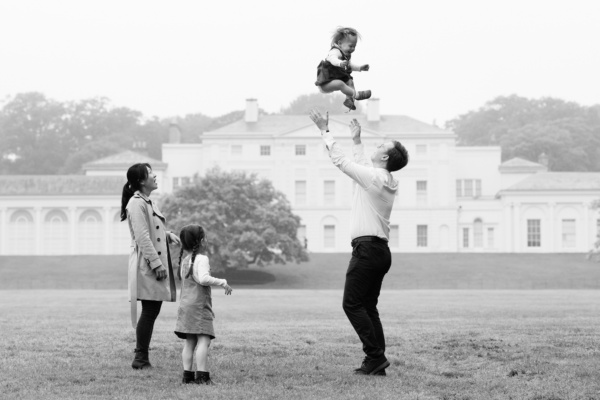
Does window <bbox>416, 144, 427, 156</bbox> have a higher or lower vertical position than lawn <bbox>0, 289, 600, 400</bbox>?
higher

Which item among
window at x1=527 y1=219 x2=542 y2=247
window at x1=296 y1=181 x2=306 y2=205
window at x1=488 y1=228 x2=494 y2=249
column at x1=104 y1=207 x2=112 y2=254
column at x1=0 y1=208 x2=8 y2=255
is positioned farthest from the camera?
window at x1=296 y1=181 x2=306 y2=205

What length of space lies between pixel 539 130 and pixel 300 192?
31394mm

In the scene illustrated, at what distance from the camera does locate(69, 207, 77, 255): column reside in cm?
7544

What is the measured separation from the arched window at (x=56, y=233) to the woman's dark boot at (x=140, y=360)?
68175mm

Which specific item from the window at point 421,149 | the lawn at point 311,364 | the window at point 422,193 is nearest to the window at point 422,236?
the window at point 422,193

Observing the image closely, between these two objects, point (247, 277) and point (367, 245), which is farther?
point (247, 277)

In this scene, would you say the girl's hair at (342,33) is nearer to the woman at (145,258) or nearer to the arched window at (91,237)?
the woman at (145,258)

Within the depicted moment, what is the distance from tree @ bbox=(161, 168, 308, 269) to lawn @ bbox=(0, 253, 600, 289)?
1576 mm

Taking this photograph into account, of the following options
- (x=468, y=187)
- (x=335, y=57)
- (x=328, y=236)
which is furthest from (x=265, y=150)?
(x=335, y=57)

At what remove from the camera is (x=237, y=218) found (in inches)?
2233

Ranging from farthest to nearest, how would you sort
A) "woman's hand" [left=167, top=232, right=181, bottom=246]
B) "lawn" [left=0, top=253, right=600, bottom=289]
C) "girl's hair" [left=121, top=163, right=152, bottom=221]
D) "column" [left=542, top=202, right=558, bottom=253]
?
1. "column" [left=542, top=202, right=558, bottom=253]
2. "lawn" [left=0, top=253, right=600, bottom=289]
3. "woman's hand" [left=167, top=232, right=181, bottom=246]
4. "girl's hair" [left=121, top=163, right=152, bottom=221]

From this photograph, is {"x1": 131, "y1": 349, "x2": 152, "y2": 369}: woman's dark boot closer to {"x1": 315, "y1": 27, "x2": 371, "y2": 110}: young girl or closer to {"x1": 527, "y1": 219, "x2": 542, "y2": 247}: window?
{"x1": 315, "y1": 27, "x2": 371, "y2": 110}: young girl

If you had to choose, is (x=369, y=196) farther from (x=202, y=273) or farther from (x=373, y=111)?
(x=373, y=111)

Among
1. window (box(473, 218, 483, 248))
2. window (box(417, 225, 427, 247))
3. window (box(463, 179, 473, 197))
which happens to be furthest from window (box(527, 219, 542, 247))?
window (box(417, 225, 427, 247))
